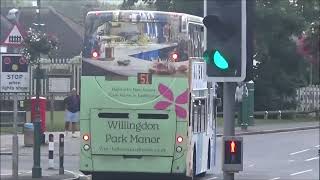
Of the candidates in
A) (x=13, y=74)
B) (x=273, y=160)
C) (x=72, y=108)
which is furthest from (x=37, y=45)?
(x=72, y=108)

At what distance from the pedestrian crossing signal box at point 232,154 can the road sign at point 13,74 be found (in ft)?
32.6

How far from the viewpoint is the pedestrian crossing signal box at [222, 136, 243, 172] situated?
878 cm

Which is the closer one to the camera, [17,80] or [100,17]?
[100,17]

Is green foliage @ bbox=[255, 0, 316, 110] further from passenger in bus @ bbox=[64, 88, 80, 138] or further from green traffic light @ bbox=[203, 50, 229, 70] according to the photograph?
green traffic light @ bbox=[203, 50, 229, 70]

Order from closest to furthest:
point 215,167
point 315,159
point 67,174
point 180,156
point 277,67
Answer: point 180,156, point 67,174, point 215,167, point 315,159, point 277,67

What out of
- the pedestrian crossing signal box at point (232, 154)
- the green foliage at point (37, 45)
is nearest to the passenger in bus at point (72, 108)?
the green foliage at point (37, 45)

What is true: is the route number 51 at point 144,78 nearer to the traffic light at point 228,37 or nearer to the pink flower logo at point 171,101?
the pink flower logo at point 171,101

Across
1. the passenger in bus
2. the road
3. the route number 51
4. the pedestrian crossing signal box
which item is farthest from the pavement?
→ the pedestrian crossing signal box

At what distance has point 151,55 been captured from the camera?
55.5ft

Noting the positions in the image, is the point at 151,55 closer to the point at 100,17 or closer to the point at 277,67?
the point at 100,17

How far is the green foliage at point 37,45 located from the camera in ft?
75.8

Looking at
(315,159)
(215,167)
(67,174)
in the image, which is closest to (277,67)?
(315,159)

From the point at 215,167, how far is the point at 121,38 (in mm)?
7375

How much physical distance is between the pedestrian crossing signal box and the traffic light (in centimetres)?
70
